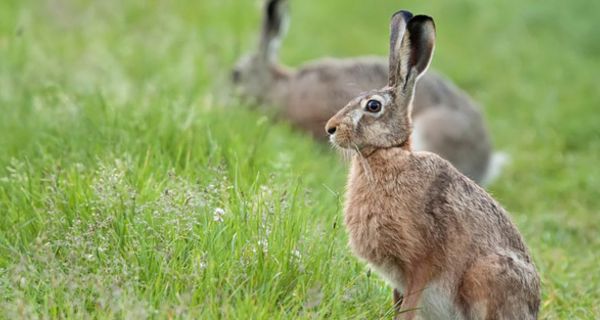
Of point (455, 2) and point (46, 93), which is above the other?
point (455, 2)

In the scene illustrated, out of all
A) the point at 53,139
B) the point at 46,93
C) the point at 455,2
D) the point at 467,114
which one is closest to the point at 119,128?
the point at 53,139

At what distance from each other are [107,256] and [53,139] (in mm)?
2090

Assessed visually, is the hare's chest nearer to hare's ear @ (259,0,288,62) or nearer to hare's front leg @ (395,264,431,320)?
hare's front leg @ (395,264,431,320)

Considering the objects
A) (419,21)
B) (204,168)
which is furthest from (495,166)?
(419,21)

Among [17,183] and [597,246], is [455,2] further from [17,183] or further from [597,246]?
[17,183]

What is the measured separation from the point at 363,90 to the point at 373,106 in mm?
4496

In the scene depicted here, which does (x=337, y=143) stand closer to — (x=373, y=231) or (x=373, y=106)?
(x=373, y=106)

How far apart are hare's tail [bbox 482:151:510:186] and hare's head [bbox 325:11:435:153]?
16.0 ft

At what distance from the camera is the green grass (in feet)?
14.1

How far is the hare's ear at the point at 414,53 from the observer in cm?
474

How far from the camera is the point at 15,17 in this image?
10.9 metres

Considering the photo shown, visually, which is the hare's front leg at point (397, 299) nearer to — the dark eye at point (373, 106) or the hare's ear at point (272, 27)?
the dark eye at point (373, 106)

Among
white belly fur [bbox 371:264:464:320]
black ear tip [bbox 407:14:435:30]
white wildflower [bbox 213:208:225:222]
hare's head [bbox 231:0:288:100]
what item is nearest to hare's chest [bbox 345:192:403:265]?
white belly fur [bbox 371:264:464:320]

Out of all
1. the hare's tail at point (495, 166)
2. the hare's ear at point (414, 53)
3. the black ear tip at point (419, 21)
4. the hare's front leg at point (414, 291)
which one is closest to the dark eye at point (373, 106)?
the hare's ear at point (414, 53)
